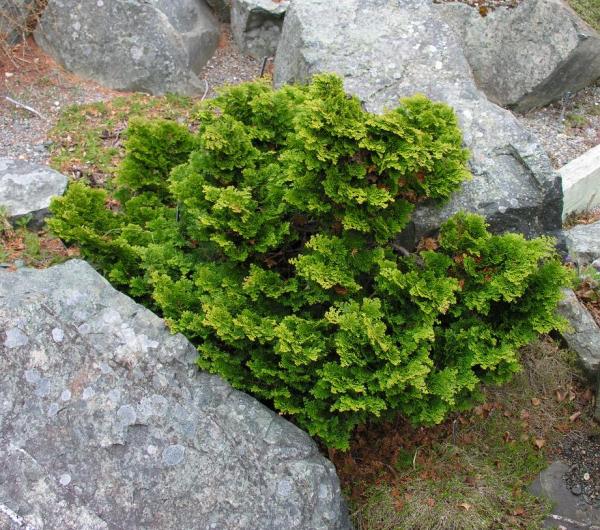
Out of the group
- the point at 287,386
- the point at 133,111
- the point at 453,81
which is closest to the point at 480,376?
the point at 287,386

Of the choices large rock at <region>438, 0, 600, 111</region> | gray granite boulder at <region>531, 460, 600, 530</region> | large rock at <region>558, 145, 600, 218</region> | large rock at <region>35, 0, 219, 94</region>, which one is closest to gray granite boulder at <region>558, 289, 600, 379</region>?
gray granite boulder at <region>531, 460, 600, 530</region>

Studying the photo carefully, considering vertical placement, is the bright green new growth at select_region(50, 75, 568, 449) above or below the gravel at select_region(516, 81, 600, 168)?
below

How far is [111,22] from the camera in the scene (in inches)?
265

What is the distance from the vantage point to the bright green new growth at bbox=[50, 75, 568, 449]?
3627mm

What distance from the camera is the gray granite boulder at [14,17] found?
6.73m

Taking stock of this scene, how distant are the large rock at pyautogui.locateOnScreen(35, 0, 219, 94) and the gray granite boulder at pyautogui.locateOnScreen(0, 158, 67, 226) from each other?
1.78 metres

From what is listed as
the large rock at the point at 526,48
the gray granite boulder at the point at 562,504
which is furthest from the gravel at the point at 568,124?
the gray granite boulder at the point at 562,504

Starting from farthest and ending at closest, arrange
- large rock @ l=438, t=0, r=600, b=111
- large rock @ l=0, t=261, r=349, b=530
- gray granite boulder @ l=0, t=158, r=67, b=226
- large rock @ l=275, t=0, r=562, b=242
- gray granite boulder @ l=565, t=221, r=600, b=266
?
large rock @ l=438, t=0, r=600, b=111 < gray granite boulder @ l=565, t=221, r=600, b=266 < gray granite boulder @ l=0, t=158, r=67, b=226 < large rock @ l=275, t=0, r=562, b=242 < large rock @ l=0, t=261, r=349, b=530

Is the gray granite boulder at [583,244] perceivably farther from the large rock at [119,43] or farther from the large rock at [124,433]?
the large rock at [119,43]

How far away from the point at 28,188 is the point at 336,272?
3.06m

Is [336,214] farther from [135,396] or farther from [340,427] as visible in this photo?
[135,396]

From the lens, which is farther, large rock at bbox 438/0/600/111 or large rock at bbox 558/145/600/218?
large rock at bbox 438/0/600/111

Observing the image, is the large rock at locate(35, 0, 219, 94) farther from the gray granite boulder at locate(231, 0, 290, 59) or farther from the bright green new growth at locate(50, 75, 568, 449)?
the bright green new growth at locate(50, 75, 568, 449)

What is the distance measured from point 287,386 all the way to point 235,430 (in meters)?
0.41
